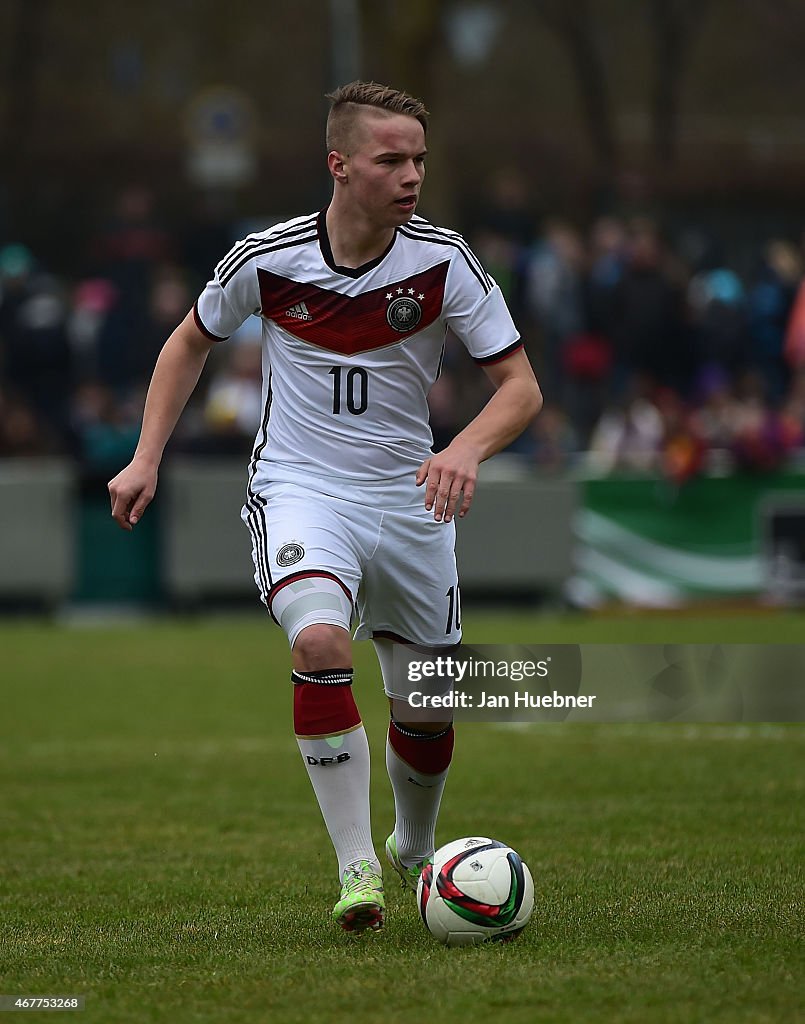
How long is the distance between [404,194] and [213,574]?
38.7 feet

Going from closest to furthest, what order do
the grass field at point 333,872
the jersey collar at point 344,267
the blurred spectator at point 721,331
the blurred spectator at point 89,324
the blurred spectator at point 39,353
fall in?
the grass field at point 333,872, the jersey collar at point 344,267, the blurred spectator at point 39,353, the blurred spectator at point 721,331, the blurred spectator at point 89,324

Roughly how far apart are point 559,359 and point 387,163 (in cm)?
1501

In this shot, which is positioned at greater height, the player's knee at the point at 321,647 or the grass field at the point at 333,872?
the player's knee at the point at 321,647

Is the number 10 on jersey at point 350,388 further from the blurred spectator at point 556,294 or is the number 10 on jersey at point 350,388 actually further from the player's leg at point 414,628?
the blurred spectator at point 556,294

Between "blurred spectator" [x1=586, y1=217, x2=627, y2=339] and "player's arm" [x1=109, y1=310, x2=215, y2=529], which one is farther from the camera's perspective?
"blurred spectator" [x1=586, y1=217, x2=627, y2=339]

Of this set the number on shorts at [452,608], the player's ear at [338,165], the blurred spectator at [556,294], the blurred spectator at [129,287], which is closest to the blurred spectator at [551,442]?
the blurred spectator at [556,294]

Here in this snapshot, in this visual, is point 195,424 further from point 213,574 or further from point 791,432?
point 791,432

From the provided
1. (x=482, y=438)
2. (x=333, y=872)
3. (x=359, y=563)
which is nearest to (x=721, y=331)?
Result: (x=333, y=872)

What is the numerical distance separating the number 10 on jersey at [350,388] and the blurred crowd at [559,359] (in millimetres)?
11812

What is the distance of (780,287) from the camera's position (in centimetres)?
2003

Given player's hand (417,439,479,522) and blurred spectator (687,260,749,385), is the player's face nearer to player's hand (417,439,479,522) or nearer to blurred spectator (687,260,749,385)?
player's hand (417,439,479,522)

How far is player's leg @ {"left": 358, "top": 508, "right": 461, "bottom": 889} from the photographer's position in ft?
19.6

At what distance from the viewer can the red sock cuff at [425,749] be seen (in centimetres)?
631

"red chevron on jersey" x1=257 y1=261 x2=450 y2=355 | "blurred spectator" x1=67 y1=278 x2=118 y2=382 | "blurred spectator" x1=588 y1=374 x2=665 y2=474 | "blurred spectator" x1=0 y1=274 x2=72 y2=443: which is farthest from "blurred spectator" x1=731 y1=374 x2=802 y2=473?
"red chevron on jersey" x1=257 y1=261 x2=450 y2=355
